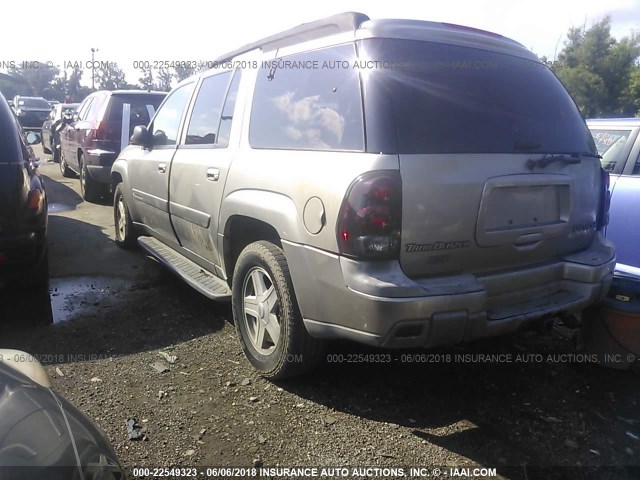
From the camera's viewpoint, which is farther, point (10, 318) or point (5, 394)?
point (10, 318)

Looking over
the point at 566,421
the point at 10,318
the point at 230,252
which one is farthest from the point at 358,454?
the point at 10,318

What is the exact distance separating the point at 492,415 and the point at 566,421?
396 millimetres

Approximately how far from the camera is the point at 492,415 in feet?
9.34

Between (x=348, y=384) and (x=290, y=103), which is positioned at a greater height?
(x=290, y=103)

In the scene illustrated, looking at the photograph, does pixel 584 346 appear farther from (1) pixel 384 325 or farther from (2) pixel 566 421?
(1) pixel 384 325

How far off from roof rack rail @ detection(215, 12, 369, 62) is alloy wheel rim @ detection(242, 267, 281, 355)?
1.38 meters

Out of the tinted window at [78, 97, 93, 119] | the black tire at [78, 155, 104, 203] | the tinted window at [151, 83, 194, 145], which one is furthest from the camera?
the tinted window at [78, 97, 93, 119]

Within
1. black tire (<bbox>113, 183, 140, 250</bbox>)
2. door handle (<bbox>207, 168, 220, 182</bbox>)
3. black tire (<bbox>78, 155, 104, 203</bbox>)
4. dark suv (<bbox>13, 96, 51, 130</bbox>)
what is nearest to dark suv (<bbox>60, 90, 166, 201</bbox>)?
black tire (<bbox>78, 155, 104, 203</bbox>)

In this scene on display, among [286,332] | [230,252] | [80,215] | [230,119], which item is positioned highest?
[230,119]

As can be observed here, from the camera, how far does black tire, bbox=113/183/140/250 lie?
5.71 metres

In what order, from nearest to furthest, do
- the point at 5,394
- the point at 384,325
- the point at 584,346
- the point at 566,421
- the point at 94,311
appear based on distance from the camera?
the point at 5,394
the point at 384,325
the point at 566,421
the point at 584,346
the point at 94,311

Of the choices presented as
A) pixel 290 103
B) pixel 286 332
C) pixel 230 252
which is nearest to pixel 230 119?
pixel 290 103

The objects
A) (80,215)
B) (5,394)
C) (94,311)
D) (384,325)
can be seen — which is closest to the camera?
(5,394)

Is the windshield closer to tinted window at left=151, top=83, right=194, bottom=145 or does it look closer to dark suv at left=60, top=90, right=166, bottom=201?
dark suv at left=60, top=90, right=166, bottom=201
